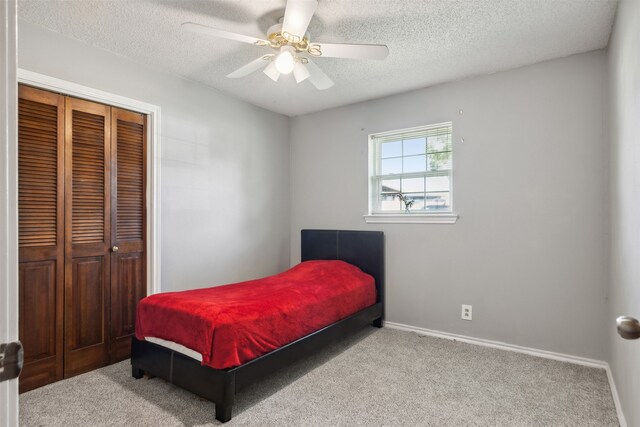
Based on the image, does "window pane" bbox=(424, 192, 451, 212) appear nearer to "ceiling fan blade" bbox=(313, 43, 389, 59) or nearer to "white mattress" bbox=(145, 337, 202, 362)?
"ceiling fan blade" bbox=(313, 43, 389, 59)

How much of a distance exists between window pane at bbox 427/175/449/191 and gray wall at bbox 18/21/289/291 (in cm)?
175

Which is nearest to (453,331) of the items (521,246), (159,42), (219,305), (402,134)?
(521,246)

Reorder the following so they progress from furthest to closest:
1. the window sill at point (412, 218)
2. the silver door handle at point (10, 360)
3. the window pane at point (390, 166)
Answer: the window pane at point (390, 166), the window sill at point (412, 218), the silver door handle at point (10, 360)

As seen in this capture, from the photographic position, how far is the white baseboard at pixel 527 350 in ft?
7.64

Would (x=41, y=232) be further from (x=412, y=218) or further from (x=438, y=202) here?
(x=438, y=202)

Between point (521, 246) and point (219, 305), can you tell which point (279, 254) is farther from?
point (521, 246)

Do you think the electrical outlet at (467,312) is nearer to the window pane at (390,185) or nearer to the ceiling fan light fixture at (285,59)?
the window pane at (390,185)

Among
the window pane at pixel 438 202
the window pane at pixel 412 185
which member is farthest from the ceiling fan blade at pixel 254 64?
the window pane at pixel 438 202

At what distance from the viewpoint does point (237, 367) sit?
203cm

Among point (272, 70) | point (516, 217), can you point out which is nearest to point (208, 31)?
point (272, 70)

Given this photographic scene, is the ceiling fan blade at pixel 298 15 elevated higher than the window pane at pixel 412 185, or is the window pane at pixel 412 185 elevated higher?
the ceiling fan blade at pixel 298 15

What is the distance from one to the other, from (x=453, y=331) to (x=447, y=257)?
2.24ft

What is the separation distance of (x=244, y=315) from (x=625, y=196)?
2.27 meters

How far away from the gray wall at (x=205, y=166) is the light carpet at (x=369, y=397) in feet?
3.51
